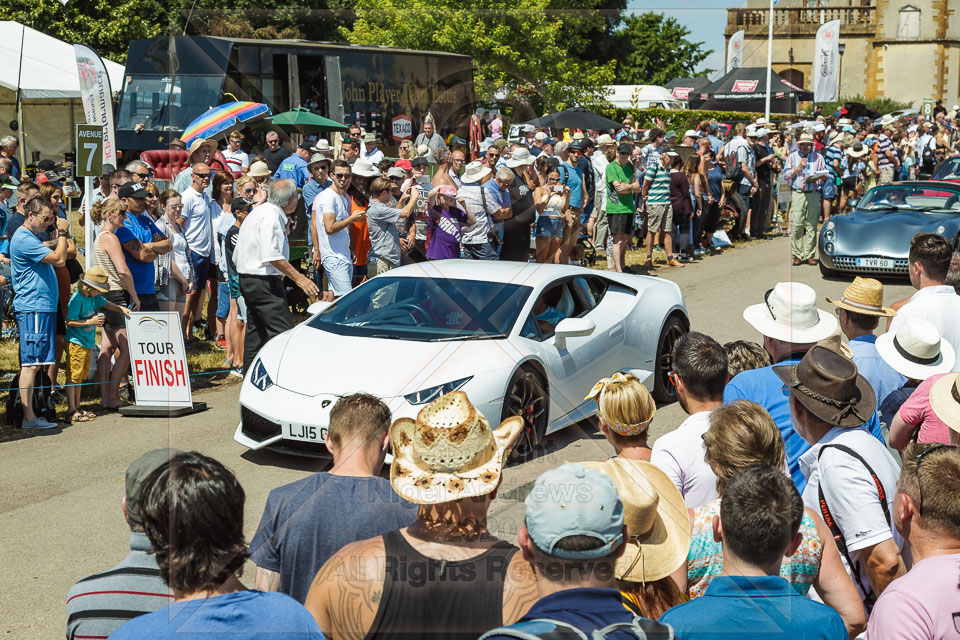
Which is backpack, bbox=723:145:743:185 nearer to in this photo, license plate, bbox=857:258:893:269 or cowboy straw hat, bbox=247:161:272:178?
cowboy straw hat, bbox=247:161:272:178

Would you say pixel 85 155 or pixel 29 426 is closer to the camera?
pixel 29 426

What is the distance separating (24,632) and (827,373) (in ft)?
10.5

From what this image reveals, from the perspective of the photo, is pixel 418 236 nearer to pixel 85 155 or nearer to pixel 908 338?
pixel 908 338

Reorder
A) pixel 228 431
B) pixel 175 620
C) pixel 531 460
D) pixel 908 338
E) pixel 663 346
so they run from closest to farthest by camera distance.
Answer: pixel 175 620 < pixel 531 460 < pixel 228 431 < pixel 908 338 < pixel 663 346

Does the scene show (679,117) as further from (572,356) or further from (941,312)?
(572,356)

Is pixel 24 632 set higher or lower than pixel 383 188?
lower

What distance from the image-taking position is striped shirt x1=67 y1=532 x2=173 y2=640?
7.34 ft

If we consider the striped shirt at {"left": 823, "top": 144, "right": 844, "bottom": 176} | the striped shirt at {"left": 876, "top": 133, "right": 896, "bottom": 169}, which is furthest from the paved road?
the striped shirt at {"left": 876, "top": 133, "right": 896, "bottom": 169}

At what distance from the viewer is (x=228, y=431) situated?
3250 mm

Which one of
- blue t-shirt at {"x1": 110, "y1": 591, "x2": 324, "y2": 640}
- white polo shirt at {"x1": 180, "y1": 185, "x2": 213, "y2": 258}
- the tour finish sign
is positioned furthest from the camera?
white polo shirt at {"x1": 180, "y1": 185, "x2": 213, "y2": 258}

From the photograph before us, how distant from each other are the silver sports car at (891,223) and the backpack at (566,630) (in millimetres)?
7057

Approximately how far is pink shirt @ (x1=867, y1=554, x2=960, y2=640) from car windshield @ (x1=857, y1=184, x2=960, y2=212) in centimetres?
983

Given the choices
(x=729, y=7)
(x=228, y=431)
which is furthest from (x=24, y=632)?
(x=729, y=7)

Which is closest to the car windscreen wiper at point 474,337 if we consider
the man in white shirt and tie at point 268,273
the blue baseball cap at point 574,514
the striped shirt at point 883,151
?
the blue baseball cap at point 574,514
